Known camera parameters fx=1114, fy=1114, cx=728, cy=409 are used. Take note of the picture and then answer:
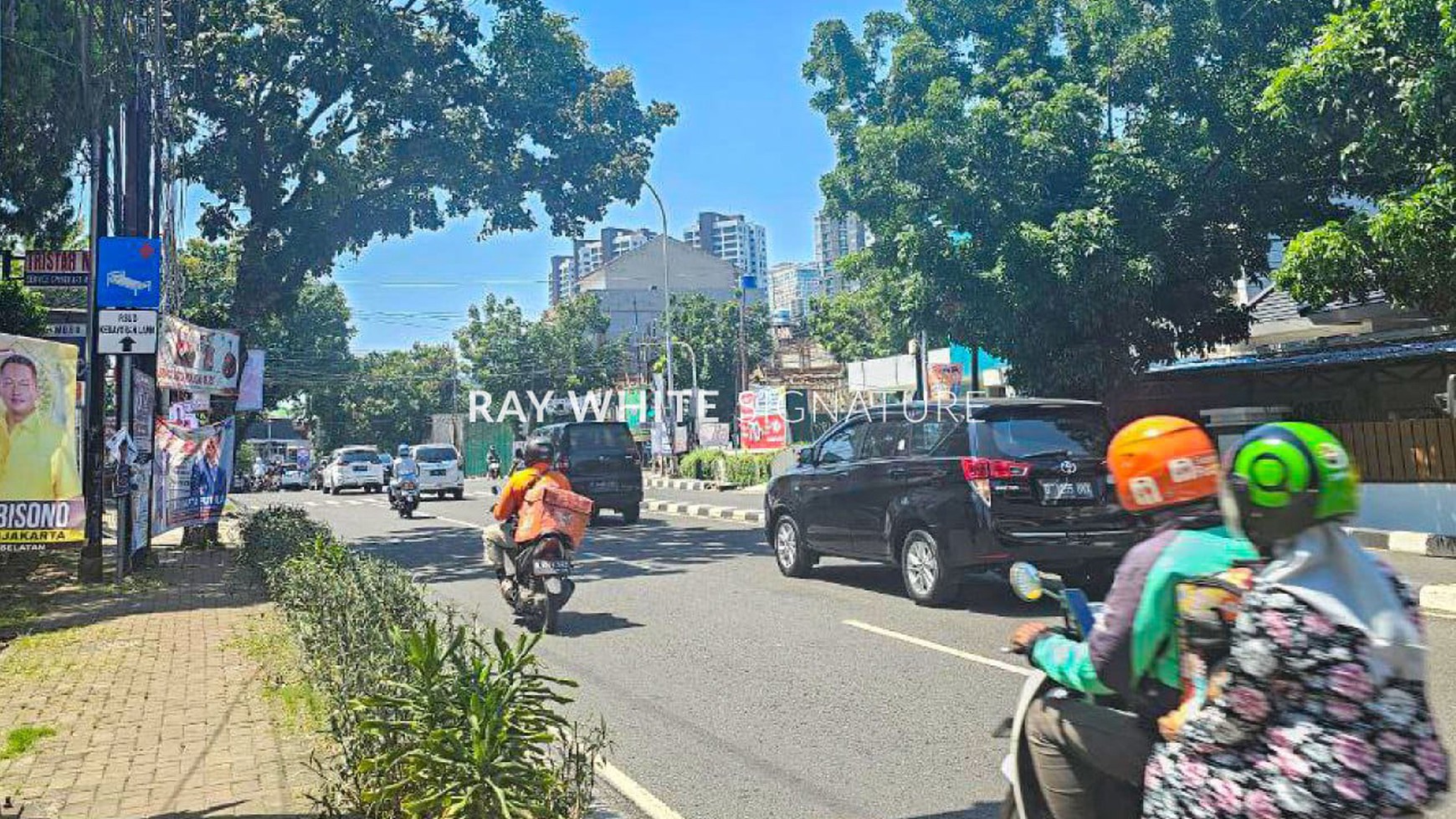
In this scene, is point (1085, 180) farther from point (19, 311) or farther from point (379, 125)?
point (19, 311)

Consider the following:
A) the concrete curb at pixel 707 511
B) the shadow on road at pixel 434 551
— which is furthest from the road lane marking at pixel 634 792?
the concrete curb at pixel 707 511

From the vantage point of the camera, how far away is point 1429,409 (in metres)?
17.7

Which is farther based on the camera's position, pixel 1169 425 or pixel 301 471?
pixel 301 471

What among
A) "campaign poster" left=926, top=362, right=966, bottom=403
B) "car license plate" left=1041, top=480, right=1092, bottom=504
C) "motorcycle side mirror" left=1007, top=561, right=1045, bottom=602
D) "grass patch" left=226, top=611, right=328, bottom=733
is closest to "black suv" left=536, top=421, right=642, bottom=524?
"grass patch" left=226, top=611, right=328, bottom=733

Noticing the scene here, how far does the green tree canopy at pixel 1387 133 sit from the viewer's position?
37.4 feet

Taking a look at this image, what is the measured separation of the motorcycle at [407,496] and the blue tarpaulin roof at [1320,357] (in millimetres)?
Answer: 15186

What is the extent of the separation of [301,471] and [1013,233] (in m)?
44.2

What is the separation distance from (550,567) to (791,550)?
3.65m

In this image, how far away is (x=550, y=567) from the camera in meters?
9.02

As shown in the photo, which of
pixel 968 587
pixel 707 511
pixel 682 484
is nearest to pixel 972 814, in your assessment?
pixel 968 587

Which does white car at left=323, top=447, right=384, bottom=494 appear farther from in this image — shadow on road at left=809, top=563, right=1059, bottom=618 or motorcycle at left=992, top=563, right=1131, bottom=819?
motorcycle at left=992, top=563, right=1131, bottom=819

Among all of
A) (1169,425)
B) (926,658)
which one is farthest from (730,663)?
(1169,425)

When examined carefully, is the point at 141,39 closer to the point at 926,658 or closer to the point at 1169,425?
the point at 926,658

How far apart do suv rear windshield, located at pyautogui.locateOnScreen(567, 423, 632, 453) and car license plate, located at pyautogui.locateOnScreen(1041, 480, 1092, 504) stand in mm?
12548
